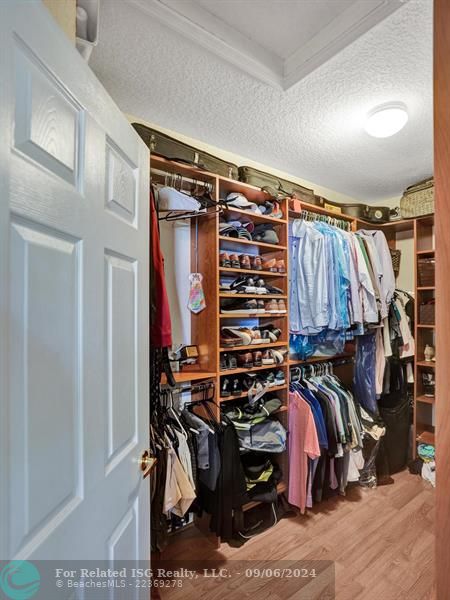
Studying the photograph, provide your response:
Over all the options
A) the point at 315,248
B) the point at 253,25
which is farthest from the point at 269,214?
the point at 253,25

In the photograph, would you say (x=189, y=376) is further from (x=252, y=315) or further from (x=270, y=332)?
(x=270, y=332)

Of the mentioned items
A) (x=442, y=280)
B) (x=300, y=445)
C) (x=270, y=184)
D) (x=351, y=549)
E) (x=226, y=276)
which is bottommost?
(x=351, y=549)

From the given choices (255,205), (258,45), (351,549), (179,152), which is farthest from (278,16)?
(351,549)

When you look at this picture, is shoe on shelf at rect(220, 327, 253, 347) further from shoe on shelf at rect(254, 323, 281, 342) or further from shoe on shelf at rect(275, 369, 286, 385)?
shoe on shelf at rect(275, 369, 286, 385)

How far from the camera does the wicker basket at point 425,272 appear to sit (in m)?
2.64

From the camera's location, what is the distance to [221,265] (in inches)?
71.7

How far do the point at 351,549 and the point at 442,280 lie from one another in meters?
1.93

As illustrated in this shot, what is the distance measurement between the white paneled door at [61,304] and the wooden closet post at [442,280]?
0.75 m

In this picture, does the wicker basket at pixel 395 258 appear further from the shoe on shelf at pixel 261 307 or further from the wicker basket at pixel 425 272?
the shoe on shelf at pixel 261 307

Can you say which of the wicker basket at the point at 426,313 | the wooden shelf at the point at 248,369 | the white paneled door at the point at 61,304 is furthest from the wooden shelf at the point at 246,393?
the wicker basket at the point at 426,313

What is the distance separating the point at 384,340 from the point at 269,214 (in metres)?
1.48

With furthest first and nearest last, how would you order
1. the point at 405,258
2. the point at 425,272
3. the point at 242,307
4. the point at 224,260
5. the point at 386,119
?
the point at 405,258 → the point at 425,272 → the point at 242,307 → the point at 224,260 → the point at 386,119

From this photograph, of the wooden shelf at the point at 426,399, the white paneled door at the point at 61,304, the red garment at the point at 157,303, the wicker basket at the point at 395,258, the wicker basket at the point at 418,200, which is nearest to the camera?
the white paneled door at the point at 61,304

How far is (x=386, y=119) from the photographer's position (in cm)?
163
